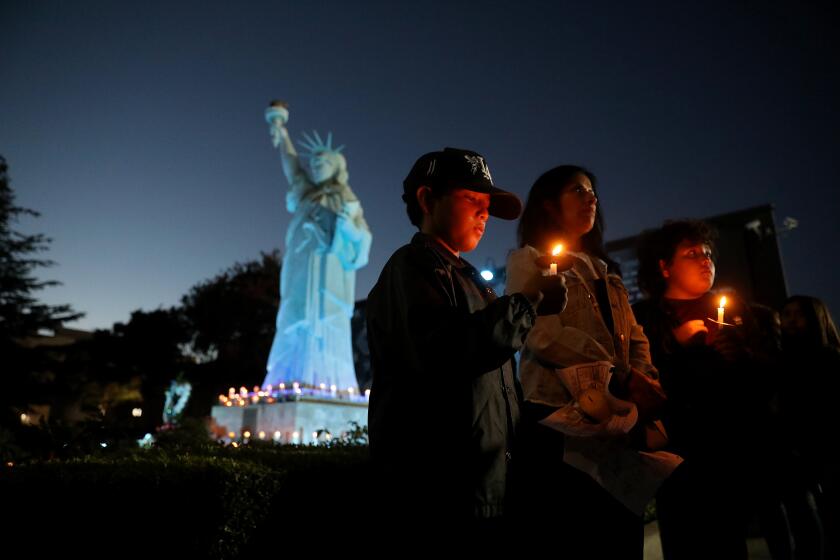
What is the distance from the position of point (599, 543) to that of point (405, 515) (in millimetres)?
844

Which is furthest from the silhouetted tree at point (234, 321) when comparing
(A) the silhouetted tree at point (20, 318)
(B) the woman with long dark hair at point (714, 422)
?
(B) the woman with long dark hair at point (714, 422)

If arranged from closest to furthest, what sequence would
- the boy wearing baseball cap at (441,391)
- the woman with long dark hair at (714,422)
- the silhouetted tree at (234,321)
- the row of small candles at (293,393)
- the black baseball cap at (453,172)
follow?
the boy wearing baseball cap at (441,391) < the black baseball cap at (453,172) < the woman with long dark hair at (714,422) < the row of small candles at (293,393) < the silhouetted tree at (234,321)

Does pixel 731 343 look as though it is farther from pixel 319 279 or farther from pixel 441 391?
pixel 319 279

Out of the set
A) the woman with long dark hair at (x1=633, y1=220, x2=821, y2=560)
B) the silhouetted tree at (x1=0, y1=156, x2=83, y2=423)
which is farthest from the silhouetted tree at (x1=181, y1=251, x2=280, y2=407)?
the woman with long dark hair at (x1=633, y1=220, x2=821, y2=560)

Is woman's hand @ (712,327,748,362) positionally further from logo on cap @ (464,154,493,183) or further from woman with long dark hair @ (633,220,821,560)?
logo on cap @ (464,154,493,183)

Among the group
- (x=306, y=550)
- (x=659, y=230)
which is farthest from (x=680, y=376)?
(x=306, y=550)

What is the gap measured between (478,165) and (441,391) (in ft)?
3.15

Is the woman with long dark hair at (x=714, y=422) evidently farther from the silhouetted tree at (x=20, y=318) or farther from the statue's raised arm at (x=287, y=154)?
the silhouetted tree at (x=20, y=318)

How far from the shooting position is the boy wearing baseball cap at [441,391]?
1689 mm

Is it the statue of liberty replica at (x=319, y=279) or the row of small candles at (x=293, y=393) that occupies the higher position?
the statue of liberty replica at (x=319, y=279)

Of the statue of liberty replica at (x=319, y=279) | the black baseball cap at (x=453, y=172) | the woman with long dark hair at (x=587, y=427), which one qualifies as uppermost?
the statue of liberty replica at (x=319, y=279)

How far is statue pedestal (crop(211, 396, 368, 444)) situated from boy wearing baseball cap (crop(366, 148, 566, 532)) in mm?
9621

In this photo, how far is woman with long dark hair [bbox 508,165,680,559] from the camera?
6.79ft

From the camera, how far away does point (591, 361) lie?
7.18ft
